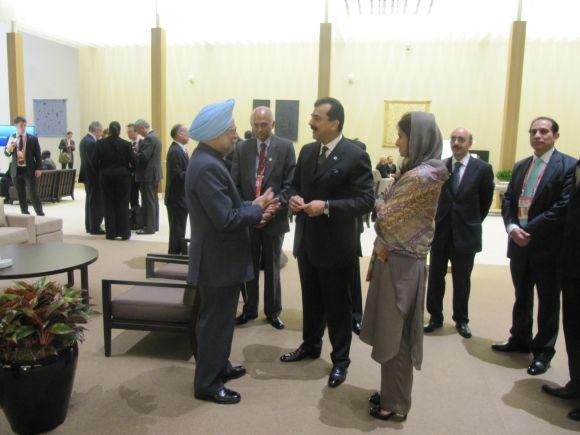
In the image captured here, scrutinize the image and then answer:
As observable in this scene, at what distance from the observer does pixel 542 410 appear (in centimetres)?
268

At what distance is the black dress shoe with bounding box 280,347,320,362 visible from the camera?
126 inches

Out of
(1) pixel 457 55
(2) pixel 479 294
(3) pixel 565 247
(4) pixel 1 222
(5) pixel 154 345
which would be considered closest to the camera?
(3) pixel 565 247

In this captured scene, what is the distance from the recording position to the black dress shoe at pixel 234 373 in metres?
2.93

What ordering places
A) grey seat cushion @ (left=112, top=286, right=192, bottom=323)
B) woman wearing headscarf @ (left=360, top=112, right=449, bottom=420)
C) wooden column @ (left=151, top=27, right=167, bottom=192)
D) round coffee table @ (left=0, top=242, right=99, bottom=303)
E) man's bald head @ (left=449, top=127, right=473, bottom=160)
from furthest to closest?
wooden column @ (left=151, top=27, right=167, bottom=192) → man's bald head @ (left=449, top=127, right=473, bottom=160) → round coffee table @ (left=0, top=242, right=99, bottom=303) → grey seat cushion @ (left=112, top=286, right=192, bottom=323) → woman wearing headscarf @ (left=360, top=112, right=449, bottom=420)

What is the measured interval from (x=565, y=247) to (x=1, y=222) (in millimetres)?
5480

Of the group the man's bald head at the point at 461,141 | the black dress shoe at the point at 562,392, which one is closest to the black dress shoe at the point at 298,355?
the black dress shoe at the point at 562,392

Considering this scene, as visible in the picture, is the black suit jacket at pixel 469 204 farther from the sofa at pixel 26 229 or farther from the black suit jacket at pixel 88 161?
the black suit jacket at pixel 88 161

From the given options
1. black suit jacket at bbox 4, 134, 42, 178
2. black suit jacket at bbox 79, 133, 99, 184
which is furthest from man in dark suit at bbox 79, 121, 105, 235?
black suit jacket at bbox 4, 134, 42, 178

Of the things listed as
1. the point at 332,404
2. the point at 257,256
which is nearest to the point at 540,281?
the point at 332,404

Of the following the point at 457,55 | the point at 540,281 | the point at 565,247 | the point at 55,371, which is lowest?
the point at 55,371

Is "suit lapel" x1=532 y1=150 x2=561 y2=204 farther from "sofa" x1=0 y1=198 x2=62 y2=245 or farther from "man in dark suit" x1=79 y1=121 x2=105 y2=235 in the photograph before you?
"man in dark suit" x1=79 y1=121 x2=105 y2=235

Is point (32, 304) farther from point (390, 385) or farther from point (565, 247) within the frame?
point (565, 247)

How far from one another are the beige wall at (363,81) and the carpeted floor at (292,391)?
9.32m

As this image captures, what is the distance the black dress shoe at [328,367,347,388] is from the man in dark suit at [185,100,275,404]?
0.58 meters
